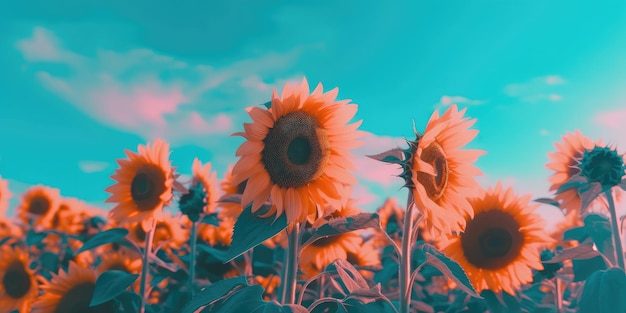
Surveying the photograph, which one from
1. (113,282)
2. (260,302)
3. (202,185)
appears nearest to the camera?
(260,302)

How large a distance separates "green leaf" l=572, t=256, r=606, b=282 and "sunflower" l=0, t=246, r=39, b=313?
592 cm

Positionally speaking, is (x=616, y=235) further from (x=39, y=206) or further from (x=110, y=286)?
(x=39, y=206)

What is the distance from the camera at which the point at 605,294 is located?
313 cm

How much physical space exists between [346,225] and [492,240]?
204 centimetres

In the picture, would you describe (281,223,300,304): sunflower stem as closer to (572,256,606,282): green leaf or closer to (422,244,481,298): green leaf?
(422,244,481,298): green leaf

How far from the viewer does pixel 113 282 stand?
145 inches

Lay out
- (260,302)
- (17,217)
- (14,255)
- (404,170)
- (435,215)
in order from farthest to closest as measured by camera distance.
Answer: (17,217) < (14,255) < (435,215) < (404,170) < (260,302)

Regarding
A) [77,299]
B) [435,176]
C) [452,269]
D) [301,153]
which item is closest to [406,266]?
[452,269]

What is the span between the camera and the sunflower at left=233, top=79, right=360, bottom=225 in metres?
2.63

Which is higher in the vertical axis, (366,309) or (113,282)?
(113,282)

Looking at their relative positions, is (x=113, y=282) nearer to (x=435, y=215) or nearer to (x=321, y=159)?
(x=321, y=159)

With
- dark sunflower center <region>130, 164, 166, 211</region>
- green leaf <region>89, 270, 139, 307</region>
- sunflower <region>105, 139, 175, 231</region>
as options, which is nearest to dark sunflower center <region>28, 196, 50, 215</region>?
sunflower <region>105, 139, 175, 231</region>

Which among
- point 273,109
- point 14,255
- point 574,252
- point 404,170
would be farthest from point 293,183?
point 14,255

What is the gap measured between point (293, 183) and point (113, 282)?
5.98 feet
